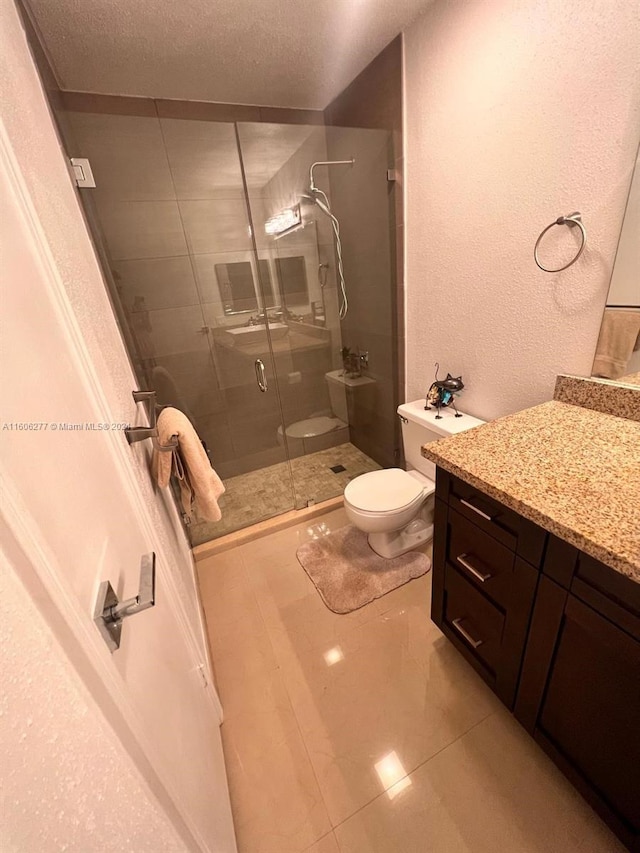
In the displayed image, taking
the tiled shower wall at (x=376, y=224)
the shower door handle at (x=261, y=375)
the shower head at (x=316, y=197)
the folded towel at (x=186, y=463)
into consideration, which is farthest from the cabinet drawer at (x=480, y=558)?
the shower head at (x=316, y=197)

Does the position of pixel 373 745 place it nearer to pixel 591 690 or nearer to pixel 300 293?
pixel 591 690

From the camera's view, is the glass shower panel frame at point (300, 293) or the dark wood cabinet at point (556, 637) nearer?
the dark wood cabinet at point (556, 637)

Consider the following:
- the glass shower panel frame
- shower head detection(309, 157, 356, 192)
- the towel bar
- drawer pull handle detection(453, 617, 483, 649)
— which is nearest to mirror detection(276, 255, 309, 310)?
the glass shower panel frame

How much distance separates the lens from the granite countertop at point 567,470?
0.70 m

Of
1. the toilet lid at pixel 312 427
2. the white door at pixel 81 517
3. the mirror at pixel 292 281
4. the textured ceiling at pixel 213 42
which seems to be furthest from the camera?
the toilet lid at pixel 312 427

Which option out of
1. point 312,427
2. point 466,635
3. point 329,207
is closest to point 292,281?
point 329,207

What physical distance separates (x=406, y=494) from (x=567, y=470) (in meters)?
0.89

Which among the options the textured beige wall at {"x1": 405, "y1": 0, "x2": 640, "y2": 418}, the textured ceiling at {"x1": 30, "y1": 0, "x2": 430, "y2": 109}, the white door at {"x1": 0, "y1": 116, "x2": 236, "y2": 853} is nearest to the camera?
the white door at {"x1": 0, "y1": 116, "x2": 236, "y2": 853}

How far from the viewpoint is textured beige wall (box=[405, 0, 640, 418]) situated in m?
1.05

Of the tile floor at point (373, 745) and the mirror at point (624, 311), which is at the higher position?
the mirror at point (624, 311)

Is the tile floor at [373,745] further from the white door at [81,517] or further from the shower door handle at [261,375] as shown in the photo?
the shower door handle at [261,375]

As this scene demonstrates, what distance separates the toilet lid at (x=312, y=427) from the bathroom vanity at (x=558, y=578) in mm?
1657

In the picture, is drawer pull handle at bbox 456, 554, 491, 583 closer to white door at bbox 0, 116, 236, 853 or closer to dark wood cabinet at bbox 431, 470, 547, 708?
dark wood cabinet at bbox 431, 470, 547, 708

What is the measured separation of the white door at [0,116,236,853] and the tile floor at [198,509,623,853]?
10.5 inches
